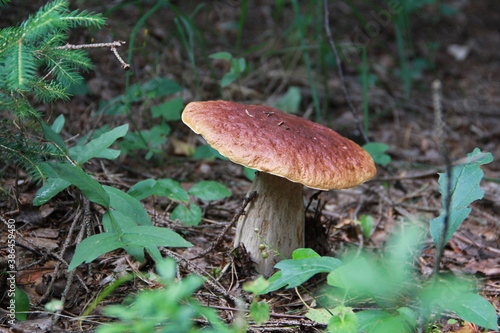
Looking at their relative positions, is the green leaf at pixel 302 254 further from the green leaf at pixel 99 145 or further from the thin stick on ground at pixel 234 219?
the green leaf at pixel 99 145

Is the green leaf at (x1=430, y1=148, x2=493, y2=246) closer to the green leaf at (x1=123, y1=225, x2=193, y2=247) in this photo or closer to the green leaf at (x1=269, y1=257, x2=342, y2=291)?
the green leaf at (x1=269, y1=257, x2=342, y2=291)

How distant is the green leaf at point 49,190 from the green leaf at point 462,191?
5.92 feet

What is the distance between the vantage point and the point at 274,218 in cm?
251

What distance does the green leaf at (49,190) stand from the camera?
80.2 inches

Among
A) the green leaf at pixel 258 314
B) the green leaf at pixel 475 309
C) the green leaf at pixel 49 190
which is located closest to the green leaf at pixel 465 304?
the green leaf at pixel 475 309

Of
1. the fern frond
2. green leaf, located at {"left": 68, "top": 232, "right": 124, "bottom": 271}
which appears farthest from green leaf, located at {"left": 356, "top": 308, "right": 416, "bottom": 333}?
the fern frond

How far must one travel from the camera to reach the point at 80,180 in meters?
1.91

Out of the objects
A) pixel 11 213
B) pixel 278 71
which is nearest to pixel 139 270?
pixel 11 213

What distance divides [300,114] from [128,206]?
11.4 ft

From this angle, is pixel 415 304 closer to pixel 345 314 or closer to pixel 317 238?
pixel 317 238

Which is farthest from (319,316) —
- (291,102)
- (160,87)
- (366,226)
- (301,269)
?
(291,102)

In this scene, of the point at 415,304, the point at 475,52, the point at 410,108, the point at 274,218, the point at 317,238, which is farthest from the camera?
the point at 475,52

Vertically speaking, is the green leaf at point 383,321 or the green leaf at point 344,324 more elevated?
the green leaf at point 344,324

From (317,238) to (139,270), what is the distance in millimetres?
1119
